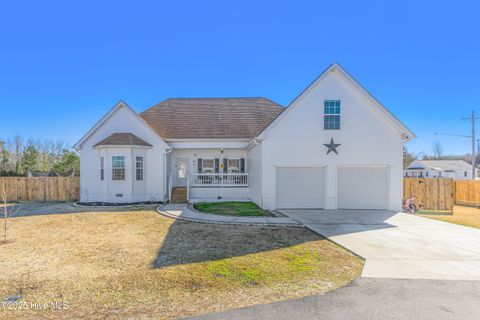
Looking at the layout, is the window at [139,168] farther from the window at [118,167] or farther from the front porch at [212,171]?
the front porch at [212,171]

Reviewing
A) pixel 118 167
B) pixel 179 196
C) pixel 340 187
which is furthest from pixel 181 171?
pixel 340 187

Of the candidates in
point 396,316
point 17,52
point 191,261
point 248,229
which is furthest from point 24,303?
point 17,52

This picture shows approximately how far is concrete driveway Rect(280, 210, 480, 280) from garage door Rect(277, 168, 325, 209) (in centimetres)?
126

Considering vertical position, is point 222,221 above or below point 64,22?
below

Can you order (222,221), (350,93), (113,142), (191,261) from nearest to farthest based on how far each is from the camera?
1. (191,261)
2. (222,221)
3. (350,93)
4. (113,142)

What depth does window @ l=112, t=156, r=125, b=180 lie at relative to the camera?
16.5 meters

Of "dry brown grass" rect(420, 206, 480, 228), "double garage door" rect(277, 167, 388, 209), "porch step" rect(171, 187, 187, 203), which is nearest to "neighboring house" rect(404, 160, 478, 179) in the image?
"dry brown grass" rect(420, 206, 480, 228)

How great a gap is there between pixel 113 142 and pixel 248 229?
11.4 m

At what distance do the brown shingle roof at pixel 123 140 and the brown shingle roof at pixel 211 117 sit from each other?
2.14 meters

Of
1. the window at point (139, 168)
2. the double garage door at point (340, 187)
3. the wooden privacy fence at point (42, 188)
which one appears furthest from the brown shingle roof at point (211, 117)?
Result: the wooden privacy fence at point (42, 188)

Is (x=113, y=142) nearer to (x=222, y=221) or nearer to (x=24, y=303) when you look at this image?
(x=222, y=221)

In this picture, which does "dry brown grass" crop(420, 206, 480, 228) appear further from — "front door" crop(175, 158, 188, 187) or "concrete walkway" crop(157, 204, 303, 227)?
"front door" crop(175, 158, 188, 187)

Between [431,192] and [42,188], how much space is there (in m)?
28.0

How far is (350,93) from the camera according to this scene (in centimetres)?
1374
